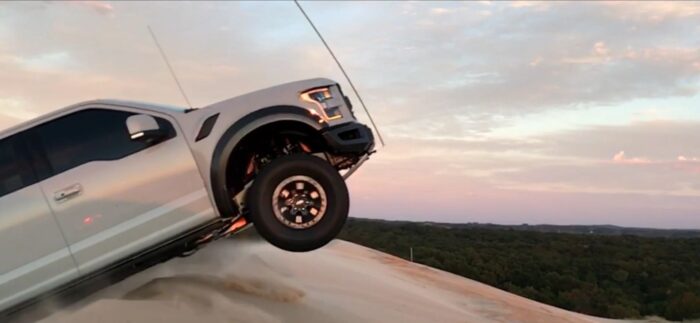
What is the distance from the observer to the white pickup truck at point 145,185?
17.7 feet

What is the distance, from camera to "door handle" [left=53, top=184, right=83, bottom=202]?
17.6 feet

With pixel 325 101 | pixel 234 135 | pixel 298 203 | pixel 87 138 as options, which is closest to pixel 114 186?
pixel 87 138

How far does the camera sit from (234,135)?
569 centimetres

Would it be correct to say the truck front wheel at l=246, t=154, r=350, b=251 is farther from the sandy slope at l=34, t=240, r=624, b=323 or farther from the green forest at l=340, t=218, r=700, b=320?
the green forest at l=340, t=218, r=700, b=320

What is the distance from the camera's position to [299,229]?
567cm

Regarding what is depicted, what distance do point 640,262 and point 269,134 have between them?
36.6 m

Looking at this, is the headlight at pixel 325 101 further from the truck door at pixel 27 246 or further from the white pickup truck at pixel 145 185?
the truck door at pixel 27 246

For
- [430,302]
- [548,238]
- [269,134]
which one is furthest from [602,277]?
[269,134]

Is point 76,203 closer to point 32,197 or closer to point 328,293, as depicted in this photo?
point 32,197

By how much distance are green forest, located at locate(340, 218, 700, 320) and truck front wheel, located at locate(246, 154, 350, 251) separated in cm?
1306

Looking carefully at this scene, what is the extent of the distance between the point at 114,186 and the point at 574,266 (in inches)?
1362

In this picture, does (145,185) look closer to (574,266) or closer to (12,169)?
(12,169)

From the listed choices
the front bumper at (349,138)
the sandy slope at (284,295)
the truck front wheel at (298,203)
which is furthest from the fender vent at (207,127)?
the sandy slope at (284,295)

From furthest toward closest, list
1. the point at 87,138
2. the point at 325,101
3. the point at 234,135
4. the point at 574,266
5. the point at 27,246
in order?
the point at 574,266 → the point at 325,101 → the point at 234,135 → the point at 87,138 → the point at 27,246
